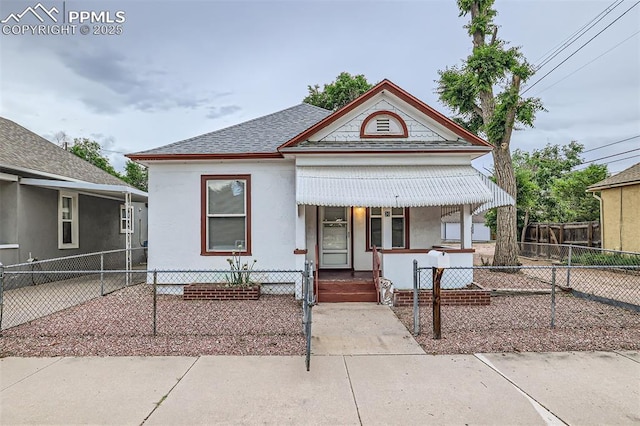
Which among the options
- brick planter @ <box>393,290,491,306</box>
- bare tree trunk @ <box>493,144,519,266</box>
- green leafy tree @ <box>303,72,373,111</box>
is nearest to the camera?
brick planter @ <box>393,290,491,306</box>

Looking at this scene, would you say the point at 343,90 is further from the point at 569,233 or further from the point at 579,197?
the point at 569,233

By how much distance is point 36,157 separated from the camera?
11.1 meters

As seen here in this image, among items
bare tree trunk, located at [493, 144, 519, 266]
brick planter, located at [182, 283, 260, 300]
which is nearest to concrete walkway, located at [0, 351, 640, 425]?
brick planter, located at [182, 283, 260, 300]

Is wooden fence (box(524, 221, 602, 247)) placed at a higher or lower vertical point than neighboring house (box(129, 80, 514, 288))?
lower

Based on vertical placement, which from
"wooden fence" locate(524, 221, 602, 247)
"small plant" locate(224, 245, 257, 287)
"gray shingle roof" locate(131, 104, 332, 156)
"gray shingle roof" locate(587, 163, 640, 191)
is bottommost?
"small plant" locate(224, 245, 257, 287)

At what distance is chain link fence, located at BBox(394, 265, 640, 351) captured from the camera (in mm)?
5668

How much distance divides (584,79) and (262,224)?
24.1 meters

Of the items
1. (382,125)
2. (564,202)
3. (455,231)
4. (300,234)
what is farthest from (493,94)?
(455,231)

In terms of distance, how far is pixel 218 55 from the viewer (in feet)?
41.9

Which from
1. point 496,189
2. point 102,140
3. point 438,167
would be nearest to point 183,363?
point 438,167

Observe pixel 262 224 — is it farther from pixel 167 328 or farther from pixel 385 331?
pixel 385 331

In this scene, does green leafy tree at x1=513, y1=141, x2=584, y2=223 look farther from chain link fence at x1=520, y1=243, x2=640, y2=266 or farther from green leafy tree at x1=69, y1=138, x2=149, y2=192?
green leafy tree at x1=69, y1=138, x2=149, y2=192

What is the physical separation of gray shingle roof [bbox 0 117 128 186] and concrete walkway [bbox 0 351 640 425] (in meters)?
7.63

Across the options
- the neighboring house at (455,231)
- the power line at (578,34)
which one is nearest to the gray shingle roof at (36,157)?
the power line at (578,34)
